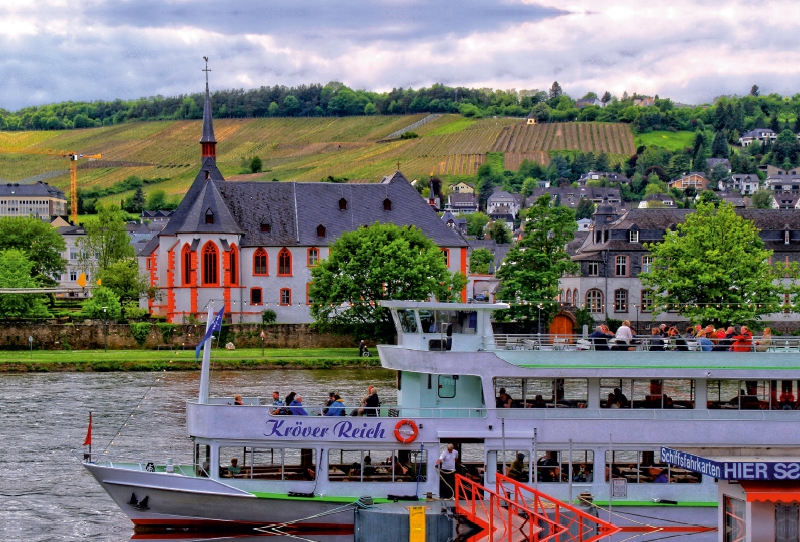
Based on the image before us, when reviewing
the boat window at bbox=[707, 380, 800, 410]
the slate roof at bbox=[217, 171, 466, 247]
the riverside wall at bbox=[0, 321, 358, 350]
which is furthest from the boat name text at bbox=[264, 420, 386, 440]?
the slate roof at bbox=[217, 171, 466, 247]

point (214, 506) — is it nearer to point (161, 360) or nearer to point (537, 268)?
point (161, 360)

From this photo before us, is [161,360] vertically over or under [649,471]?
under

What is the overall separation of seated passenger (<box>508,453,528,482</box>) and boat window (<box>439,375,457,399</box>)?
2258 mm

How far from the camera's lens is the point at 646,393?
30812mm

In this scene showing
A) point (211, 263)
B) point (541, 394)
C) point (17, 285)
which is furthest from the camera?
point (211, 263)

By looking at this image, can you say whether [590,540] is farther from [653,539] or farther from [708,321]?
[708,321]

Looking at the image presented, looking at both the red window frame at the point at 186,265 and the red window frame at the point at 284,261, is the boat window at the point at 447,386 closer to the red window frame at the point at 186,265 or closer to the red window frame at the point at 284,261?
the red window frame at the point at 186,265

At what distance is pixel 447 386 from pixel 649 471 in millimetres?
5110

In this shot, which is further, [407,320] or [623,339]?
[407,320]

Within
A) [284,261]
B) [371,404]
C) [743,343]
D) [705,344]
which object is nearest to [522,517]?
[371,404]

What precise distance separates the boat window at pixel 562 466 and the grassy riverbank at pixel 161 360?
44.1 metres

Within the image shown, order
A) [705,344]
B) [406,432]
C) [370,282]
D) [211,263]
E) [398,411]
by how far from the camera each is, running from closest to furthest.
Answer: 1. [406,432]
2. [398,411]
3. [705,344]
4. [370,282]
5. [211,263]

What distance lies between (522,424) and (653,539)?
153 inches

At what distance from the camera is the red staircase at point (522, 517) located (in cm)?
2645
